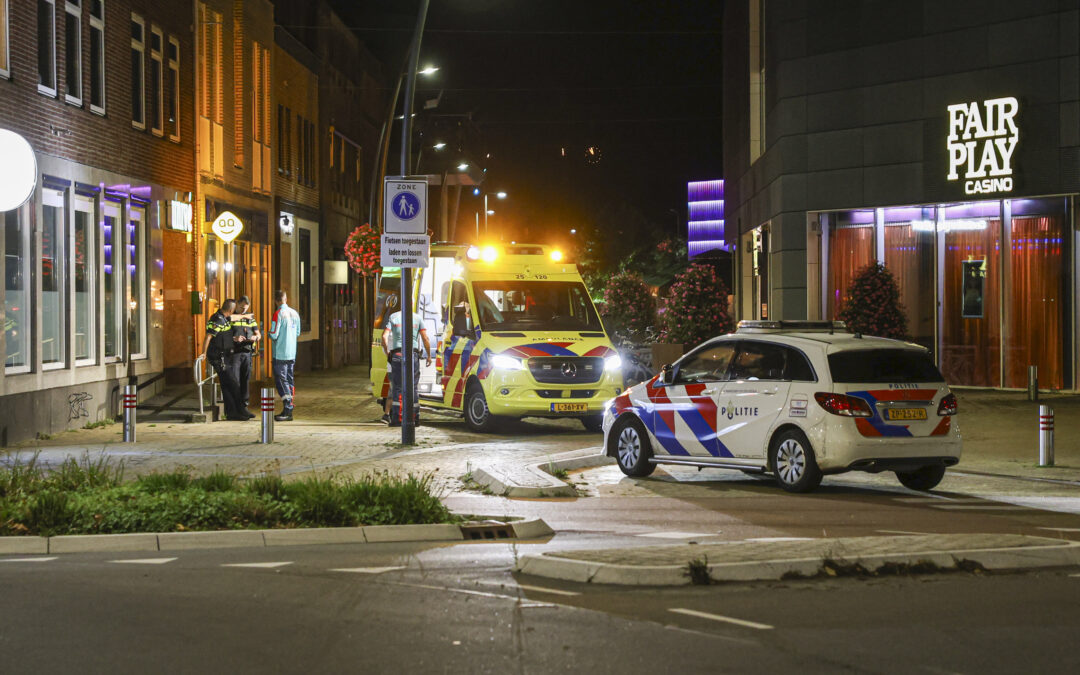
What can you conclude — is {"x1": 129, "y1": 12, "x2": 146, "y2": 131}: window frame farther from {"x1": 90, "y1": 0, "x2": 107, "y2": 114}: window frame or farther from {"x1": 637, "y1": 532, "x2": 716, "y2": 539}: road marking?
{"x1": 637, "y1": 532, "x2": 716, "y2": 539}: road marking

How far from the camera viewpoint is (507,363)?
1942 cm

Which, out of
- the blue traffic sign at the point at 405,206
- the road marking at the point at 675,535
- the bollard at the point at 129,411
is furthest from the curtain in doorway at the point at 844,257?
the road marking at the point at 675,535

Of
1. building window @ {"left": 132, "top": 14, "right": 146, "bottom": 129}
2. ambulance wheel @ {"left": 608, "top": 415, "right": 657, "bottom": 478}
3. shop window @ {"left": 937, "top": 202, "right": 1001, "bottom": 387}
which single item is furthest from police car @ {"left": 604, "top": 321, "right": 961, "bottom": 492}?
shop window @ {"left": 937, "top": 202, "right": 1001, "bottom": 387}

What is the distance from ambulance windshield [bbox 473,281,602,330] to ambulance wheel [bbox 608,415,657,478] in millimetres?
5004

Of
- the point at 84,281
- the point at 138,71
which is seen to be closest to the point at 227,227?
the point at 138,71

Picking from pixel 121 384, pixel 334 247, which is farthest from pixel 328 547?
pixel 334 247

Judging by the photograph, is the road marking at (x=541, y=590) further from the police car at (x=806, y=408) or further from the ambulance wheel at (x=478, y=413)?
the ambulance wheel at (x=478, y=413)

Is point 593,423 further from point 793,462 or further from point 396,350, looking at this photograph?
point 793,462

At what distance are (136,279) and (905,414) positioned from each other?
582 inches

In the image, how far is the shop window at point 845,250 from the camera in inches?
1168

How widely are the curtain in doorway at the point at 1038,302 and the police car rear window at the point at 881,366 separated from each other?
13.9m

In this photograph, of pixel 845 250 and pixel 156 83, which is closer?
pixel 156 83

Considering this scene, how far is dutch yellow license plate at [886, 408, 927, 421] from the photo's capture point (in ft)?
41.7

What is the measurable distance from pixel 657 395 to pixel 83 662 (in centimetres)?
918
